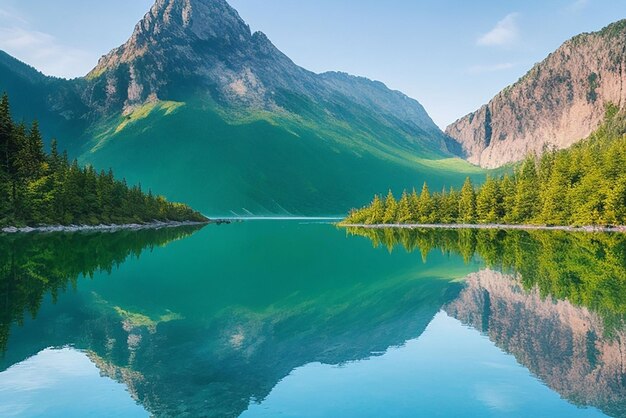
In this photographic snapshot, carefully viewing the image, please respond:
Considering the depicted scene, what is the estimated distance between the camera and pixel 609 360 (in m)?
17.7

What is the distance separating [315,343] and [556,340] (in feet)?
32.2

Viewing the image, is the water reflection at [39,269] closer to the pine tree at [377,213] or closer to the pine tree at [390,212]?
the pine tree at [390,212]

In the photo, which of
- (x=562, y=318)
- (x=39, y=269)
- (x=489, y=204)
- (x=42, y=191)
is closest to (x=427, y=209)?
(x=489, y=204)

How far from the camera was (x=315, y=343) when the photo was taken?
21.3 metres

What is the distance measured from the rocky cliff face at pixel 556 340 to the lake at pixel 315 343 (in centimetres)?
7

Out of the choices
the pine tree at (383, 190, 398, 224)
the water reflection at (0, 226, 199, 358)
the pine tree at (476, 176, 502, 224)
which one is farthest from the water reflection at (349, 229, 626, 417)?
the pine tree at (383, 190, 398, 224)

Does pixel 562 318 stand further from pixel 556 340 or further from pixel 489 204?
pixel 489 204

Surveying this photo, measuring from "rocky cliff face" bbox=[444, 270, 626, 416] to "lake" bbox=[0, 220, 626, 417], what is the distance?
0.07 m

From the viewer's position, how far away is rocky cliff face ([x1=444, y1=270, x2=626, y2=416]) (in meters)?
15.6

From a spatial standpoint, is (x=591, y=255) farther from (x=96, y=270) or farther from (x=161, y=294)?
(x=96, y=270)

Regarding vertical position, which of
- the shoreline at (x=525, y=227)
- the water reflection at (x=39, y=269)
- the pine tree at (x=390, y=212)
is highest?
the pine tree at (x=390, y=212)

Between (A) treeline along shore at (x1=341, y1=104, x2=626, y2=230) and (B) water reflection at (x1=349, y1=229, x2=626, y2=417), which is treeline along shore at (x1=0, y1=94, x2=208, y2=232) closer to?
(A) treeline along shore at (x1=341, y1=104, x2=626, y2=230)

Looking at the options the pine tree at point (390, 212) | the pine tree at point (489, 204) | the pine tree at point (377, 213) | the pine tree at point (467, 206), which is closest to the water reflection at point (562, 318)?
the pine tree at point (489, 204)

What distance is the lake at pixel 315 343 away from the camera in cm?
1488
